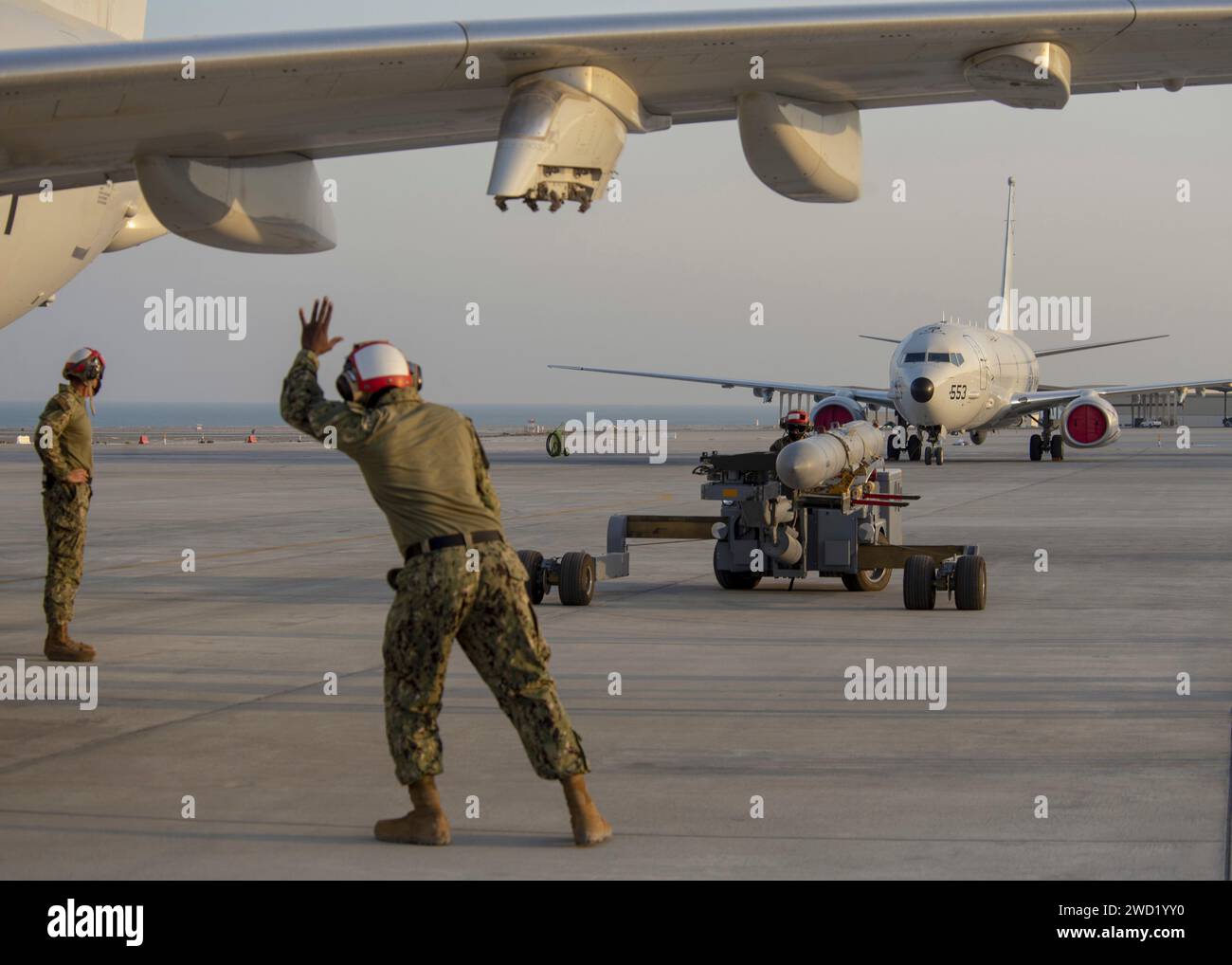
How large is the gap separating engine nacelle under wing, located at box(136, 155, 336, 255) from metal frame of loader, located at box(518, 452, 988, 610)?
13.4 ft

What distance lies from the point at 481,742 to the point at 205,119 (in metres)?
3.83

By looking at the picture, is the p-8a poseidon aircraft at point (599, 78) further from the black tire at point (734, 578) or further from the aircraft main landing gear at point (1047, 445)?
the aircraft main landing gear at point (1047, 445)

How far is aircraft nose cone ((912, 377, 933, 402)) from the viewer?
3806 cm

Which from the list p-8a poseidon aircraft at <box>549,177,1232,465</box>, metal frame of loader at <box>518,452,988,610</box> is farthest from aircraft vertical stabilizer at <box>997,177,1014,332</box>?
metal frame of loader at <box>518,452,988,610</box>

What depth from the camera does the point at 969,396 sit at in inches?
1564

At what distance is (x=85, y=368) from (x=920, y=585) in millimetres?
6688

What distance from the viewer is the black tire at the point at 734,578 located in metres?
14.5

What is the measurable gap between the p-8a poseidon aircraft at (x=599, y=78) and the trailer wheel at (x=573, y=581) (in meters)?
4.78

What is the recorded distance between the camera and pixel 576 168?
7773mm

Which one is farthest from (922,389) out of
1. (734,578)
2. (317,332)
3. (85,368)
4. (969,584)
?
(317,332)

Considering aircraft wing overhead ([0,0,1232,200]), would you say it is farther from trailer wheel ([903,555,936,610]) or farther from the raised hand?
trailer wheel ([903,555,936,610])

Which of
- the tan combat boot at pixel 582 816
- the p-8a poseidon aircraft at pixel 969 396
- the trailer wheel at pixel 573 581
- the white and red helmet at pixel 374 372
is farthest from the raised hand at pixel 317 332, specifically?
the p-8a poseidon aircraft at pixel 969 396

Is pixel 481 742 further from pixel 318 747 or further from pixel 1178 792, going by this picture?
pixel 1178 792
